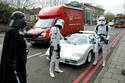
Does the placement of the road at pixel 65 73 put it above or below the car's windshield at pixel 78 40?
below

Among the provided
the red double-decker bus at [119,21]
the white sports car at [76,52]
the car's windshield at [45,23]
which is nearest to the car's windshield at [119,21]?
the red double-decker bus at [119,21]

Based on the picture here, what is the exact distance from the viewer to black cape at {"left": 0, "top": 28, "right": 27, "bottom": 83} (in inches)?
72.5

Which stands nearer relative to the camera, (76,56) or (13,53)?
(13,53)

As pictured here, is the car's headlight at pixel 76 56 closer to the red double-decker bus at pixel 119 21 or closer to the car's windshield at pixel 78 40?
the car's windshield at pixel 78 40

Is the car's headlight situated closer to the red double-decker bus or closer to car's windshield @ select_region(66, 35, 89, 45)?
car's windshield @ select_region(66, 35, 89, 45)

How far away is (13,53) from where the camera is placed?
1844mm

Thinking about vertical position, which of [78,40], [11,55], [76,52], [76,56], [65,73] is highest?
[11,55]

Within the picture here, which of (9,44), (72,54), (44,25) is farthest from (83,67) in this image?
(44,25)

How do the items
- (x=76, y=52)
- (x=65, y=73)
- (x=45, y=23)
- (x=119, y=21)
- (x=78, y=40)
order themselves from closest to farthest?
(x=65, y=73) → (x=76, y=52) → (x=78, y=40) → (x=45, y=23) → (x=119, y=21)

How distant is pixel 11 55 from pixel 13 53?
0.04 metres

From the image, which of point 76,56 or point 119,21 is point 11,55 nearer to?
point 76,56

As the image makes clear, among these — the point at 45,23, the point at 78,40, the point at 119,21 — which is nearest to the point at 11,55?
the point at 78,40

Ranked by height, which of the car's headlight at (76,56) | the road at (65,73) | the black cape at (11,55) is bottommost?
the road at (65,73)

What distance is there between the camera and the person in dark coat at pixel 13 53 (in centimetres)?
184
